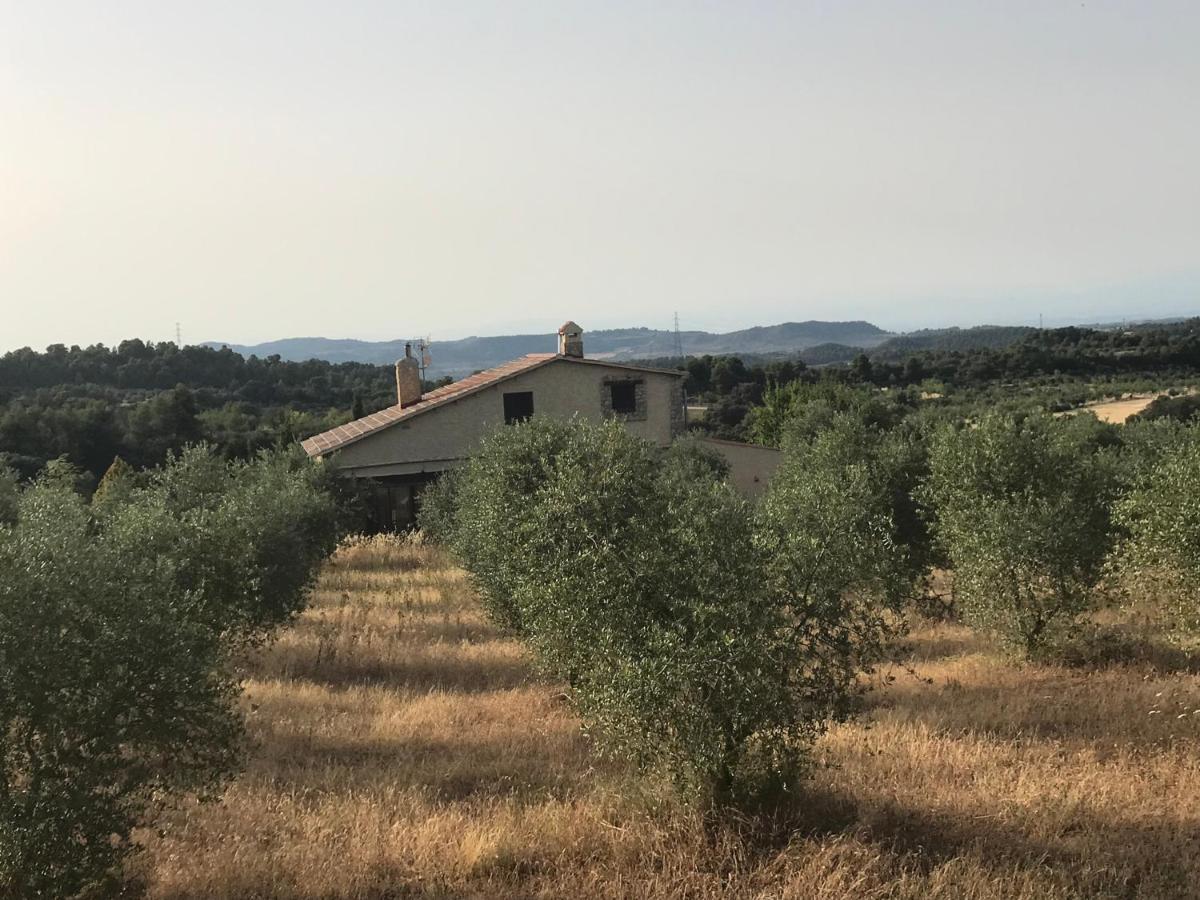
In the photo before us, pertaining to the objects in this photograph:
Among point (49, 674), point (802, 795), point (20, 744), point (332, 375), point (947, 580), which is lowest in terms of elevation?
point (947, 580)

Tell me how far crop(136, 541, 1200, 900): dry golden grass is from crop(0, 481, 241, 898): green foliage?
119cm

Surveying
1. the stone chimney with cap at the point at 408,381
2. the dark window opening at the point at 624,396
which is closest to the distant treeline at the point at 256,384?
the stone chimney with cap at the point at 408,381

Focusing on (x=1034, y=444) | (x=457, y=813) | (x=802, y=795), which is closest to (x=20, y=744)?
(x=457, y=813)

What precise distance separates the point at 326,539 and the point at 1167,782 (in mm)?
21687

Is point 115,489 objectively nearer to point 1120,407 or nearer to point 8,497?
point 8,497

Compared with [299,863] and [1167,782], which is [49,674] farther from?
[1167,782]

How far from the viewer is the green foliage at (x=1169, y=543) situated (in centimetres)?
1186

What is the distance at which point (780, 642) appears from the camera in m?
7.56

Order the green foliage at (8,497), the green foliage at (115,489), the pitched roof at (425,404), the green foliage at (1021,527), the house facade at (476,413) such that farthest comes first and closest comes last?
the house facade at (476,413), the pitched roof at (425,404), the green foliage at (115,489), the green foliage at (8,497), the green foliage at (1021,527)

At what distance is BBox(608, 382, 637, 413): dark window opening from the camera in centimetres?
4028

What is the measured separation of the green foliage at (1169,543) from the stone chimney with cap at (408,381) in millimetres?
32552

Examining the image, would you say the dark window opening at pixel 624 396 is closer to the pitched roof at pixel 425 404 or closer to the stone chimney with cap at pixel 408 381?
the pitched roof at pixel 425 404

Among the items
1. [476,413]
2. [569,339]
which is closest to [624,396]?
[569,339]

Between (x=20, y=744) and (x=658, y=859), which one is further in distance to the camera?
(x=658, y=859)
